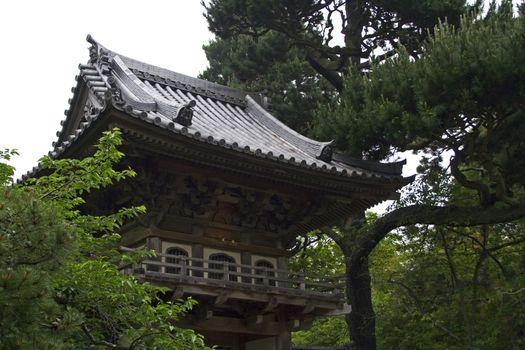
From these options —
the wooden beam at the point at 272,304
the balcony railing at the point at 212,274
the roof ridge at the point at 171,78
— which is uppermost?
the roof ridge at the point at 171,78

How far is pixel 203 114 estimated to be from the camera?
579 inches

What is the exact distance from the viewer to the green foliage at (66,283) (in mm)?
4859

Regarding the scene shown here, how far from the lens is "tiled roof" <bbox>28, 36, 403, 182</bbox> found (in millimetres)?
11227

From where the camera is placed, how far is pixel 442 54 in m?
12.4

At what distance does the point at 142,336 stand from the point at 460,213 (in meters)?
9.42

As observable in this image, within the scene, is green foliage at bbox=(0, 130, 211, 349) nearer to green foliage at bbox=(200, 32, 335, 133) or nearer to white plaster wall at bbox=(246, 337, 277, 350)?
white plaster wall at bbox=(246, 337, 277, 350)

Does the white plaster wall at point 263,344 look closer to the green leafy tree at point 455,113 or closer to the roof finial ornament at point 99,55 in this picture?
the green leafy tree at point 455,113

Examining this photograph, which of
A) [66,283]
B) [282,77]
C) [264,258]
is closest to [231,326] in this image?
[264,258]

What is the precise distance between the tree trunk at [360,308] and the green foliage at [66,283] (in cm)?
906

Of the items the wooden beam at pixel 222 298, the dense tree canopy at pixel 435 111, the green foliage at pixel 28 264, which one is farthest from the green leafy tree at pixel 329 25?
the green foliage at pixel 28 264

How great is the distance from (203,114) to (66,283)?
8411 mm

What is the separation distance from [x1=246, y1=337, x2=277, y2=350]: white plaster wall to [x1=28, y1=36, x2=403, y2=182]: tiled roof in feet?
11.3

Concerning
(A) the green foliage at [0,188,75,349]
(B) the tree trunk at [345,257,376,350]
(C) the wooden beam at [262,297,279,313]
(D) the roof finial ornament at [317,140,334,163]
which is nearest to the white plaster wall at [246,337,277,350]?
(C) the wooden beam at [262,297,279,313]

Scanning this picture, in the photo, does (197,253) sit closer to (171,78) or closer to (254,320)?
(254,320)
